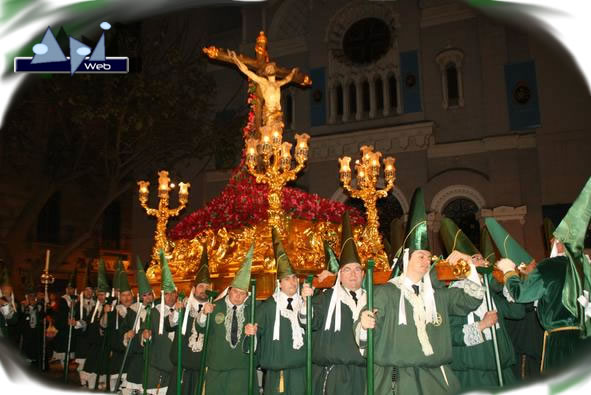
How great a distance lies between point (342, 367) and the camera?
17.1ft

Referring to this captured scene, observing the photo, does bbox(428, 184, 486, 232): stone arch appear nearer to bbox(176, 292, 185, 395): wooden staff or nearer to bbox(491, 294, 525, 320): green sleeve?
bbox(491, 294, 525, 320): green sleeve

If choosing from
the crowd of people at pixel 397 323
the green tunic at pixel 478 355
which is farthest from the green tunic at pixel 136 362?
the green tunic at pixel 478 355

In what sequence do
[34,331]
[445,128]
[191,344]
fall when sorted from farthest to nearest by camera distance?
[445,128] → [34,331] → [191,344]

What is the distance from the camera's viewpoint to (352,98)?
2075 centimetres

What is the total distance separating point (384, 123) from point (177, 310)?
14094 millimetres

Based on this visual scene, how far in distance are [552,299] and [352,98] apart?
1675 cm

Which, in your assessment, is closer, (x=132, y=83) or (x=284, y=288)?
(x=284, y=288)

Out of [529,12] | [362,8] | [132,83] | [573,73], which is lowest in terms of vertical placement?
[573,73]

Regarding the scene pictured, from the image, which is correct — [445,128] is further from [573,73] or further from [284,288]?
[573,73]

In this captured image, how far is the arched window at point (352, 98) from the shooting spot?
20.6 metres

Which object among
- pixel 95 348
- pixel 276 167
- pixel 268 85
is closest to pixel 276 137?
pixel 276 167

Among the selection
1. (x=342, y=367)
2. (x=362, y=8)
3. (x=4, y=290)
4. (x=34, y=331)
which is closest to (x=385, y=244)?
(x=342, y=367)

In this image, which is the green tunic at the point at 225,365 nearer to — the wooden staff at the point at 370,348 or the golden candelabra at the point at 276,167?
the wooden staff at the point at 370,348

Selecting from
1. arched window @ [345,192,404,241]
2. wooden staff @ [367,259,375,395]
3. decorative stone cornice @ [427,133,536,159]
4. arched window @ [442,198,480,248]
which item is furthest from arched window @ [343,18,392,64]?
wooden staff @ [367,259,375,395]
